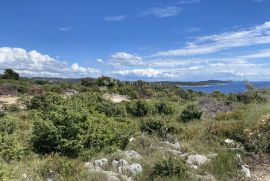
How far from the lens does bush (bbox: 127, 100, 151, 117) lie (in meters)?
16.9

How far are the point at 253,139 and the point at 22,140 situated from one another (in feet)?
19.7

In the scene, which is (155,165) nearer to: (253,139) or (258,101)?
(253,139)

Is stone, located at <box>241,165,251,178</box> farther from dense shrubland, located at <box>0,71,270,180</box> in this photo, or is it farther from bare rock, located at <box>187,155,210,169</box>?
bare rock, located at <box>187,155,210,169</box>

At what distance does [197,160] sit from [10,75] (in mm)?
45722

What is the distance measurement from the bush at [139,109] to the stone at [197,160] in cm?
783

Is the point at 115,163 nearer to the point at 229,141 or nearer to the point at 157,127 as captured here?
the point at 229,141

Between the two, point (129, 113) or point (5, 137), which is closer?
point (5, 137)

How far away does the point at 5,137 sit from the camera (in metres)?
8.49

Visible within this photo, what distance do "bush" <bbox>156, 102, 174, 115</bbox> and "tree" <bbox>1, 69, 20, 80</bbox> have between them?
3676cm

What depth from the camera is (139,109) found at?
667 inches

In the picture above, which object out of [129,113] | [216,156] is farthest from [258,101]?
[216,156]

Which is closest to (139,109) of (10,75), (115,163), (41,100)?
(41,100)

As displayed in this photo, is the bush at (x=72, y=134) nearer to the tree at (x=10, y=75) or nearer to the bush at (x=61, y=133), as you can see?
the bush at (x=61, y=133)

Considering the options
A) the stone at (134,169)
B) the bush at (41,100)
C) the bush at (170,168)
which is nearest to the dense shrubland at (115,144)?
the bush at (170,168)
